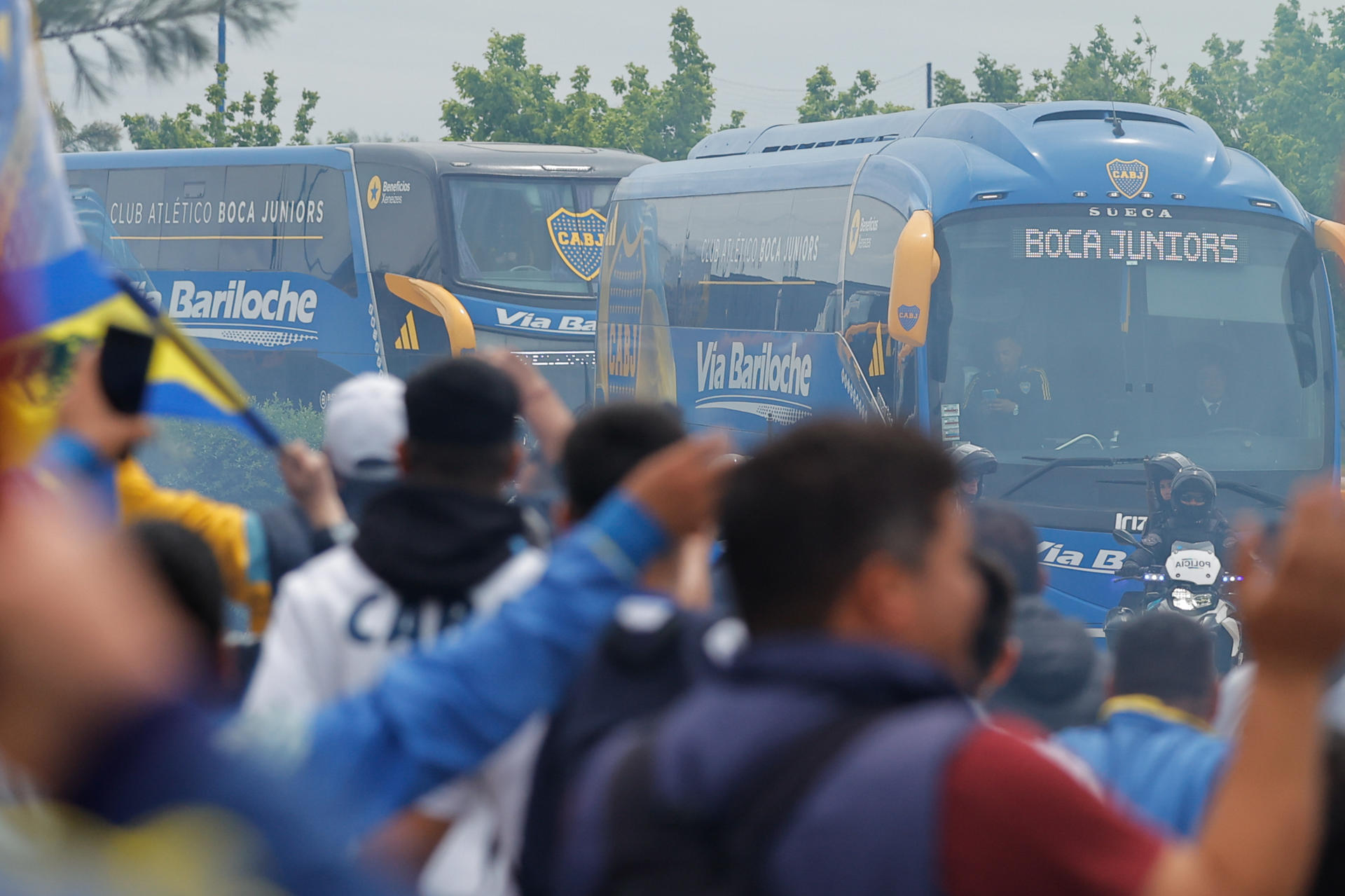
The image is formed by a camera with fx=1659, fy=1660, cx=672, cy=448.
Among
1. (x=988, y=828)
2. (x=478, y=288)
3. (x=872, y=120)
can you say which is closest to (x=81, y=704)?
(x=988, y=828)

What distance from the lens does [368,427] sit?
3.55 metres

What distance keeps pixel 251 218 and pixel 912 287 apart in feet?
→ 46.3

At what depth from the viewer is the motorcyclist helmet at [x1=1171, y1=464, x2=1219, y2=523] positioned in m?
9.12

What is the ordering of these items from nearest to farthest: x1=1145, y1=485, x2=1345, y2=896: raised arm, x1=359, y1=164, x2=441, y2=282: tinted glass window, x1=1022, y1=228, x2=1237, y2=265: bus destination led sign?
x1=1145, y1=485, x2=1345, y2=896: raised arm < x1=1022, y1=228, x2=1237, y2=265: bus destination led sign < x1=359, y1=164, x2=441, y2=282: tinted glass window

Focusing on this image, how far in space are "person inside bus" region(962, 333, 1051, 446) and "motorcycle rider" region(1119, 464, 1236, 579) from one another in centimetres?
186

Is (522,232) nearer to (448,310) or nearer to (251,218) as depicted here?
(448,310)

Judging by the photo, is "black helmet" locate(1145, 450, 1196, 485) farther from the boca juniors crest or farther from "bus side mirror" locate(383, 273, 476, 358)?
the boca juniors crest

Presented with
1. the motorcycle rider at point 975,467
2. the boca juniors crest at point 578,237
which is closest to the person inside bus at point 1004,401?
the motorcycle rider at point 975,467

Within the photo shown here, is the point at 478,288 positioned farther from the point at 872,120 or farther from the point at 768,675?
the point at 768,675

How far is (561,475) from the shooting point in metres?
2.58

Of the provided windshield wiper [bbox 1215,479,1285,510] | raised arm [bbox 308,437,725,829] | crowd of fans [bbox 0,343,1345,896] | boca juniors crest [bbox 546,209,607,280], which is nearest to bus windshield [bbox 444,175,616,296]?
boca juniors crest [bbox 546,209,607,280]

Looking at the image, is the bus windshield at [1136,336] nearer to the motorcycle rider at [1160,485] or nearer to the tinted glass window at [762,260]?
the motorcycle rider at [1160,485]

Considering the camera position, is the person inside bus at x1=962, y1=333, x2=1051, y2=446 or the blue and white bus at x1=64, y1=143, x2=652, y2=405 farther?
the blue and white bus at x1=64, y1=143, x2=652, y2=405

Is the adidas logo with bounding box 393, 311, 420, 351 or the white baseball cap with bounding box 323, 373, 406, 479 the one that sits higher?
the white baseball cap with bounding box 323, 373, 406, 479
